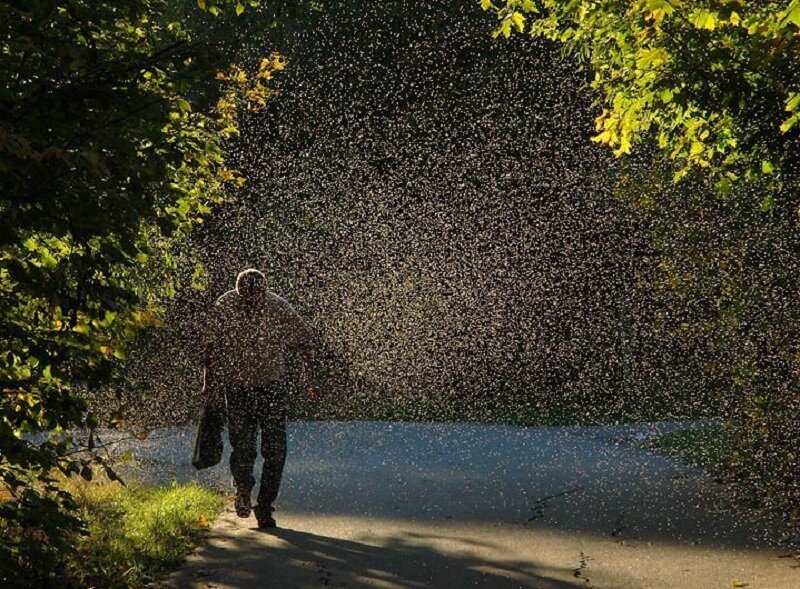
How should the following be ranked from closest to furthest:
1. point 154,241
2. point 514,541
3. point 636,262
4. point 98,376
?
1. point 98,376
2. point 514,541
3. point 154,241
4. point 636,262

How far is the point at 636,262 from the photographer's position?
26.7 metres

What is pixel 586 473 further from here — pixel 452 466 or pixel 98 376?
pixel 98 376

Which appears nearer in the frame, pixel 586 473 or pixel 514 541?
pixel 514 541

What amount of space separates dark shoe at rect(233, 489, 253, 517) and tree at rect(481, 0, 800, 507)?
3.88m

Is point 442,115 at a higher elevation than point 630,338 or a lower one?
higher

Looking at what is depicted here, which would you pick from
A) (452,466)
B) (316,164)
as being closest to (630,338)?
(316,164)

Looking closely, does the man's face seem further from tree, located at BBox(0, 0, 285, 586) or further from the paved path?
tree, located at BBox(0, 0, 285, 586)

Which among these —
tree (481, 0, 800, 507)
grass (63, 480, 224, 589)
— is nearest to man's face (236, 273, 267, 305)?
grass (63, 480, 224, 589)

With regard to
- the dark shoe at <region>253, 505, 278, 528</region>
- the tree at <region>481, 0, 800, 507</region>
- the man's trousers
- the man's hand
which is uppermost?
the tree at <region>481, 0, 800, 507</region>

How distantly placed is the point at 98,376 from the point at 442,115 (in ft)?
71.6

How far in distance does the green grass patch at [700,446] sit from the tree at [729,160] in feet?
3.39

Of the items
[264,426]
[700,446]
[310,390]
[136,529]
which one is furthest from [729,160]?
[700,446]

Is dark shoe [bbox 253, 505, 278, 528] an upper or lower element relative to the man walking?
lower

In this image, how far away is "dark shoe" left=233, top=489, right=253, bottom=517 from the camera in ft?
32.6
